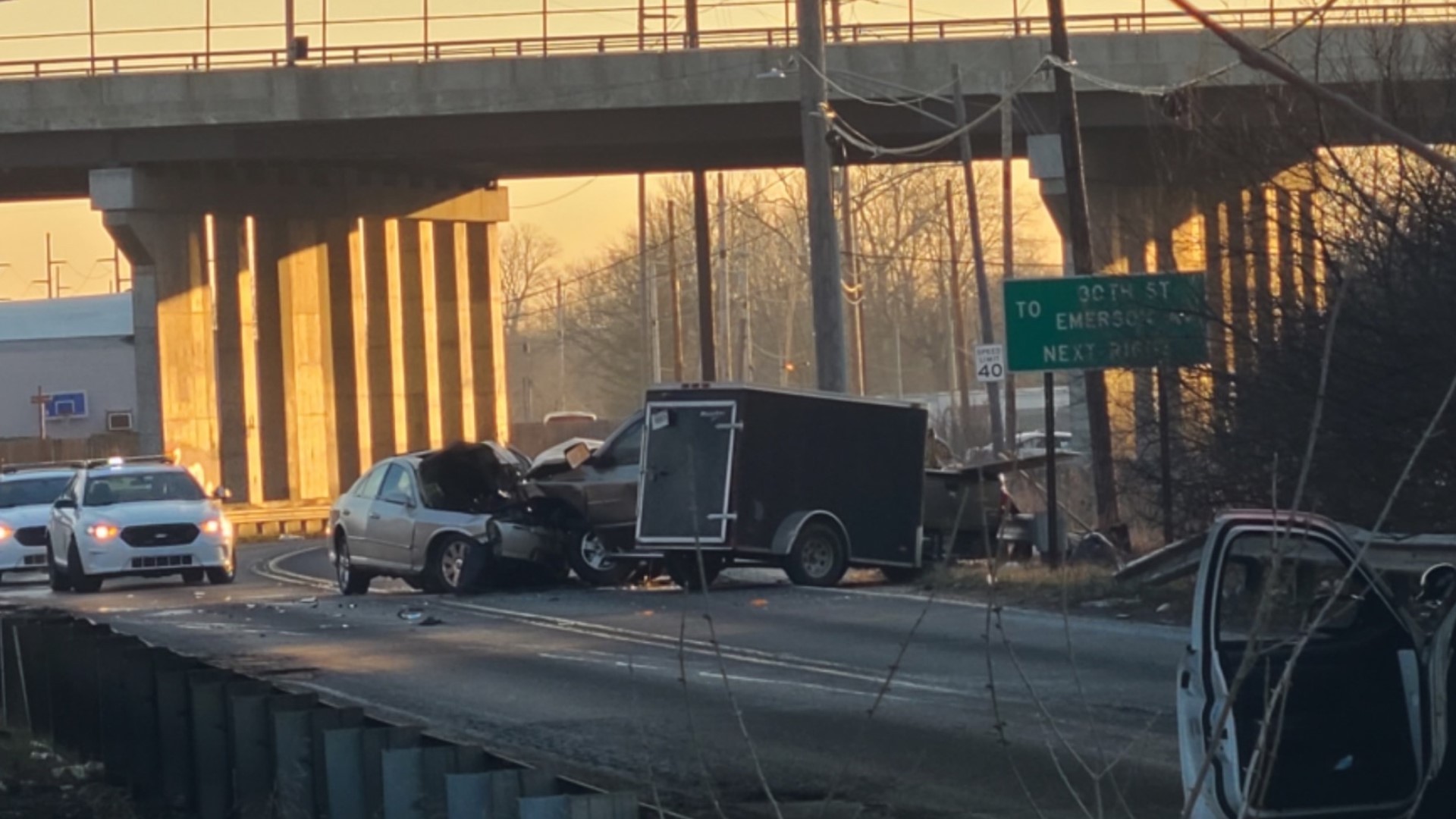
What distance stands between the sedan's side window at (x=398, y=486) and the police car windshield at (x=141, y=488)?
16.7 feet

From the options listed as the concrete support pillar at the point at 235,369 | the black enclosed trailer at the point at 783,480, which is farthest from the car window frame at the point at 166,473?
the concrete support pillar at the point at 235,369

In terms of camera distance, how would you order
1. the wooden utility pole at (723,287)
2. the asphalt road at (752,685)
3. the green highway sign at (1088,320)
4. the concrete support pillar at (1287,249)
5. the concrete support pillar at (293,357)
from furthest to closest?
the wooden utility pole at (723,287)
the concrete support pillar at (293,357)
the green highway sign at (1088,320)
the concrete support pillar at (1287,249)
the asphalt road at (752,685)

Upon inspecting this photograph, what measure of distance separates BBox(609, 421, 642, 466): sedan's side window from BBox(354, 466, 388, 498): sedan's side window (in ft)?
8.89

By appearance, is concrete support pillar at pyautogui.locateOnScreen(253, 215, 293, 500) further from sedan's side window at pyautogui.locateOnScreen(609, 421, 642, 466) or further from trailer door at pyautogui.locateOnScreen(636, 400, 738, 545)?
trailer door at pyautogui.locateOnScreen(636, 400, 738, 545)

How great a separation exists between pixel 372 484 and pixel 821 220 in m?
A: 7.98

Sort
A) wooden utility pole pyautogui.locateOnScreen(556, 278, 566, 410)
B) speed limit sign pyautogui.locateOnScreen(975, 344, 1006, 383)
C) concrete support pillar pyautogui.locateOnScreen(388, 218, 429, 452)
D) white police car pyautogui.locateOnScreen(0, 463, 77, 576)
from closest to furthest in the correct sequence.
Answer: white police car pyautogui.locateOnScreen(0, 463, 77, 576), speed limit sign pyautogui.locateOnScreen(975, 344, 1006, 383), concrete support pillar pyautogui.locateOnScreen(388, 218, 429, 452), wooden utility pole pyautogui.locateOnScreen(556, 278, 566, 410)

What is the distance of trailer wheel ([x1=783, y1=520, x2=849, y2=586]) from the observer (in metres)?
22.9

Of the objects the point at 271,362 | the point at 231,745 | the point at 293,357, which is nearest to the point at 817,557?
the point at 231,745

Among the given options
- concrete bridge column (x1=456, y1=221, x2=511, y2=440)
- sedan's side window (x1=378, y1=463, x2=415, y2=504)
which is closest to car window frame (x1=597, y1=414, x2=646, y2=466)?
sedan's side window (x1=378, y1=463, x2=415, y2=504)

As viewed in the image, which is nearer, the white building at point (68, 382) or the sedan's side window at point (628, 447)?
the sedan's side window at point (628, 447)

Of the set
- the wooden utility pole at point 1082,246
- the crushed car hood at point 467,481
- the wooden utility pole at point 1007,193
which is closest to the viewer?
the crushed car hood at point 467,481

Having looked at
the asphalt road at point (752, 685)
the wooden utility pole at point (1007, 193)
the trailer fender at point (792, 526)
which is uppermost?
the wooden utility pole at point (1007, 193)

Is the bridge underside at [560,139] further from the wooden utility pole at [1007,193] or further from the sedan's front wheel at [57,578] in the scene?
the sedan's front wheel at [57,578]

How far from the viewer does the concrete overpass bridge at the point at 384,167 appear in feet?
139
